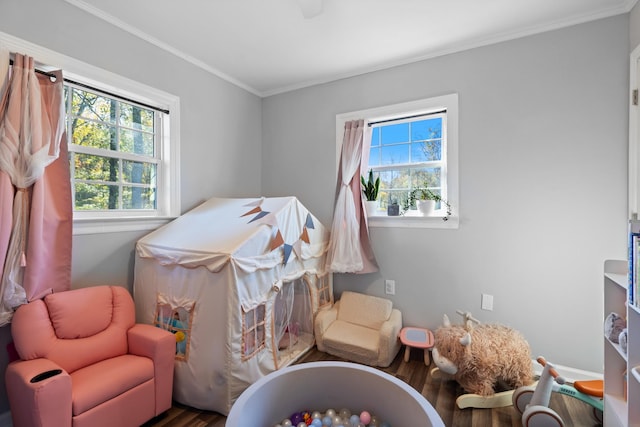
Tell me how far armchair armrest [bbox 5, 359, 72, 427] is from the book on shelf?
8.56ft

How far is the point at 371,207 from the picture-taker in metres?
2.88

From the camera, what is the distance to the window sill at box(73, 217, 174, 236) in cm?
202

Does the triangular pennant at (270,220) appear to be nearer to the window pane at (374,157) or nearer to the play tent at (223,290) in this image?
the play tent at (223,290)

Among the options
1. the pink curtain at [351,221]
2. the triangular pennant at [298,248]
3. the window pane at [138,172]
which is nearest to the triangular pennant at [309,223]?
the triangular pennant at [298,248]

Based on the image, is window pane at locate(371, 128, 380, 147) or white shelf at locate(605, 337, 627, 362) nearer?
white shelf at locate(605, 337, 627, 362)

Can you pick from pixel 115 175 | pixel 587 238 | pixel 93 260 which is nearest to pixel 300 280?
pixel 93 260

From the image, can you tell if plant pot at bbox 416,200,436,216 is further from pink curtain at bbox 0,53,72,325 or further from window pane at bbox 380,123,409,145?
pink curtain at bbox 0,53,72,325

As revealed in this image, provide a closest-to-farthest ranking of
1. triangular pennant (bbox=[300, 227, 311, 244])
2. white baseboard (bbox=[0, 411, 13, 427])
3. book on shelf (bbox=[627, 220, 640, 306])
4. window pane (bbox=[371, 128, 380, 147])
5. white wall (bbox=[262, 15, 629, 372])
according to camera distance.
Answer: book on shelf (bbox=[627, 220, 640, 306])
white baseboard (bbox=[0, 411, 13, 427])
white wall (bbox=[262, 15, 629, 372])
triangular pennant (bbox=[300, 227, 311, 244])
window pane (bbox=[371, 128, 380, 147])

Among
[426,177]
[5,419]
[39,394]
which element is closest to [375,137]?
[426,177]

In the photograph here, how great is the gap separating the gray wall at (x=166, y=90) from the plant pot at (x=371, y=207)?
1402mm

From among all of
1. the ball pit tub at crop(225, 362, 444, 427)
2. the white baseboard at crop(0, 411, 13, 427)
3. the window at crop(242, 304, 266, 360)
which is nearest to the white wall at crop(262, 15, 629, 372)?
the window at crop(242, 304, 266, 360)

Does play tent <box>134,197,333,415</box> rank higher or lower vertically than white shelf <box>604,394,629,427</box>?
higher

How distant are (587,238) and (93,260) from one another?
11.6 ft

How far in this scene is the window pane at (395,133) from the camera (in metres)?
2.84
